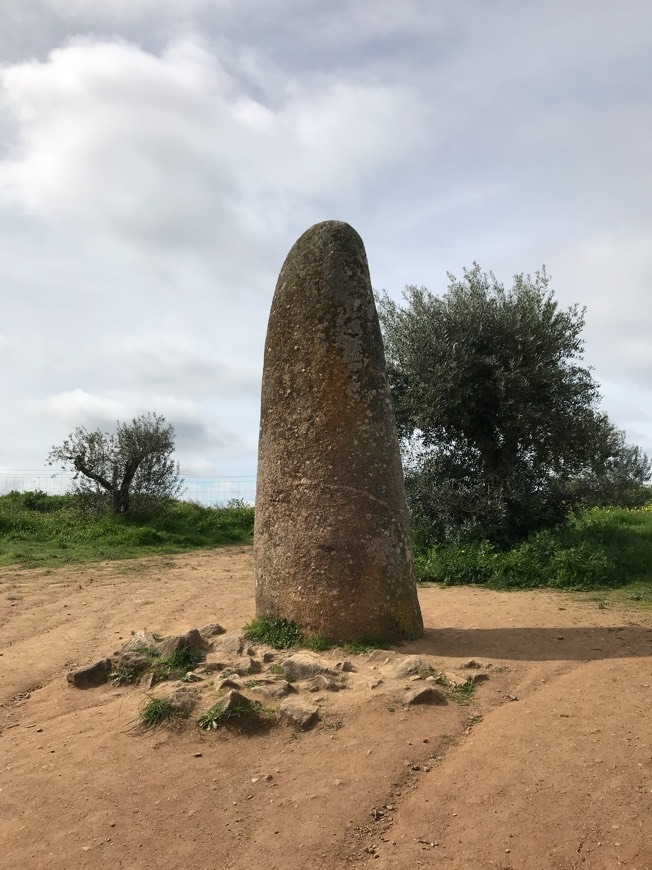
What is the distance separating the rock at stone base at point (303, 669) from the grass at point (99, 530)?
8.84 m

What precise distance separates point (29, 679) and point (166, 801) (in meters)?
2.95

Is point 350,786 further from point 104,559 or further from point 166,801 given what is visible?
point 104,559

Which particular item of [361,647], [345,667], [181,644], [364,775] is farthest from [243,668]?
[364,775]

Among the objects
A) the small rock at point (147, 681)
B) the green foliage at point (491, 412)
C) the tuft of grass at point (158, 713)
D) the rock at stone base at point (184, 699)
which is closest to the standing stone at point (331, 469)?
the small rock at point (147, 681)

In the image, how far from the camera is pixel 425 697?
520cm

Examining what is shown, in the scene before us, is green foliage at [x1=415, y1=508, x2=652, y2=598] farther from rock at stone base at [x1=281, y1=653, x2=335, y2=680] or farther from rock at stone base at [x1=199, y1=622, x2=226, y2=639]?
rock at stone base at [x1=281, y1=653, x2=335, y2=680]

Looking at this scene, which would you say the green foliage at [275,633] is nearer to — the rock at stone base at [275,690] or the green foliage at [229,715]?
the rock at stone base at [275,690]

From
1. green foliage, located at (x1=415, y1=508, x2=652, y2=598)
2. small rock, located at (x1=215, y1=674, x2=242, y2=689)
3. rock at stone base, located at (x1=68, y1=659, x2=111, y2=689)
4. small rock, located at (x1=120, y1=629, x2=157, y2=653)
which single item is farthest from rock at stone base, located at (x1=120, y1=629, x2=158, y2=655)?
green foliage, located at (x1=415, y1=508, x2=652, y2=598)

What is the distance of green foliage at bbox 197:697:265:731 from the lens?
16.0 feet

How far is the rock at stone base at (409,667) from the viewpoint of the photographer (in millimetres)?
5719

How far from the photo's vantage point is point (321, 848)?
140 inches

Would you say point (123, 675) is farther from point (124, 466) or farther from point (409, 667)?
point (124, 466)

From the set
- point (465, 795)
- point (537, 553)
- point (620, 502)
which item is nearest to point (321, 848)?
point (465, 795)

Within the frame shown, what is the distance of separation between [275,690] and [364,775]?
50.8 inches
